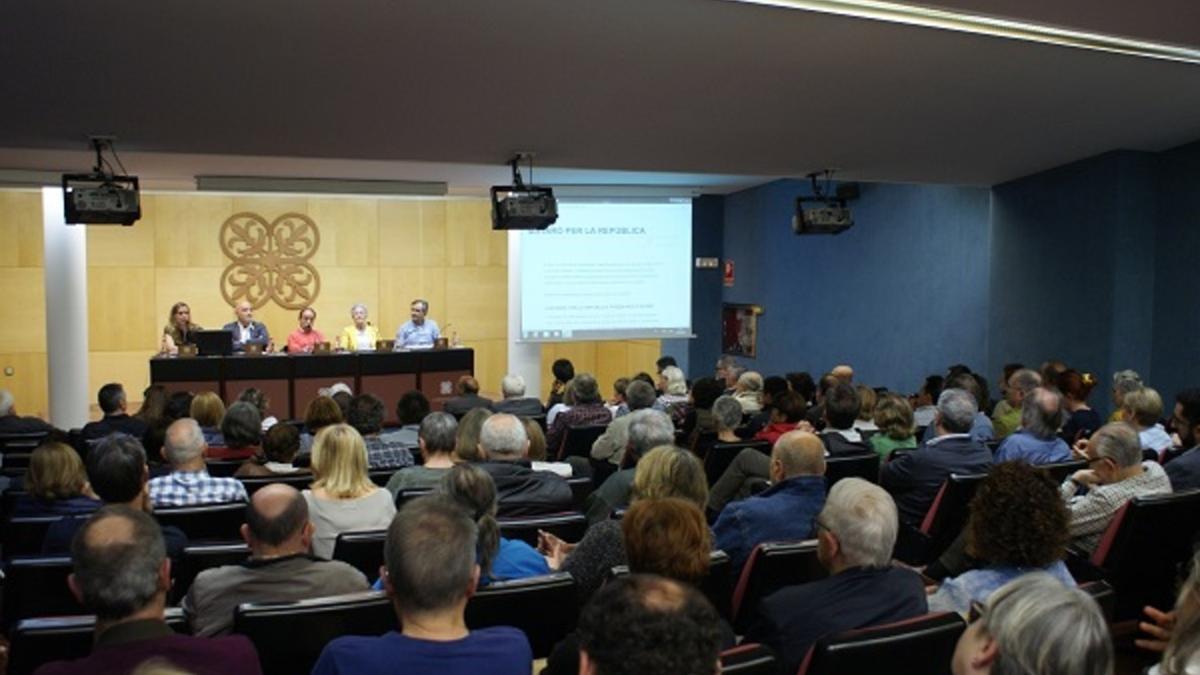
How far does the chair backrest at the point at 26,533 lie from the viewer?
11.5 ft

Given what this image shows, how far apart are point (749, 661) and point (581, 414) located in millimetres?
4386

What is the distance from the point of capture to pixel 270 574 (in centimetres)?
255

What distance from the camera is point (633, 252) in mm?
11023

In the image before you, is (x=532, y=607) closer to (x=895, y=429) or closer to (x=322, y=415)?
(x=322, y=415)

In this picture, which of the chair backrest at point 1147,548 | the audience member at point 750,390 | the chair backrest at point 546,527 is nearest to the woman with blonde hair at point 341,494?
the chair backrest at point 546,527

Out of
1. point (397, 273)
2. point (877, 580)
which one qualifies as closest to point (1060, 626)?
point (877, 580)

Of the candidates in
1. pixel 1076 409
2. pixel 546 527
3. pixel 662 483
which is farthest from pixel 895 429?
pixel 546 527

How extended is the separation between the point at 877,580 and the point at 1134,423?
3390mm

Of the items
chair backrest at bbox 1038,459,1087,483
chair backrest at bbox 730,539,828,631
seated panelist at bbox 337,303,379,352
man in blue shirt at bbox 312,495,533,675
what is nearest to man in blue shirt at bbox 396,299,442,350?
seated panelist at bbox 337,303,379,352

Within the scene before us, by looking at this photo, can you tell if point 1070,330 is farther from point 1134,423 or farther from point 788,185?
point 788,185

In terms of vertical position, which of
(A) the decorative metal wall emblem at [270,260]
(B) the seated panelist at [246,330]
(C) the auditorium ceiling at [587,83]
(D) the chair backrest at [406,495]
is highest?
(C) the auditorium ceiling at [587,83]

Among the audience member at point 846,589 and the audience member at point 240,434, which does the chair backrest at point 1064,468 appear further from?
the audience member at point 240,434

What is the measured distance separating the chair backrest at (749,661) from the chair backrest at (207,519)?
2282 mm

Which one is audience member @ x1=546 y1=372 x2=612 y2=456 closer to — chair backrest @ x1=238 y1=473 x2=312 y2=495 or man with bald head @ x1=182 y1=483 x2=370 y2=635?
chair backrest @ x1=238 y1=473 x2=312 y2=495
